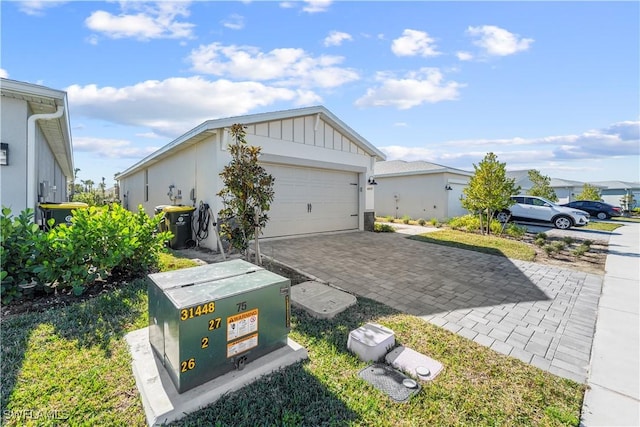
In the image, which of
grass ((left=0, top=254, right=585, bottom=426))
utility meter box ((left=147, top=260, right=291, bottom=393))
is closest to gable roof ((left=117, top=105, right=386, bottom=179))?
grass ((left=0, top=254, right=585, bottom=426))

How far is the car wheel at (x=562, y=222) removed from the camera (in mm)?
13398

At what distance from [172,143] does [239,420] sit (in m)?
8.10

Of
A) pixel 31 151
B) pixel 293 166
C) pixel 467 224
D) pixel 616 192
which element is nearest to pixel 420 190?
pixel 467 224

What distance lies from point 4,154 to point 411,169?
1588 centimetres

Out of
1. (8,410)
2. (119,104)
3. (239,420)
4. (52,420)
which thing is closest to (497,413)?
(239,420)

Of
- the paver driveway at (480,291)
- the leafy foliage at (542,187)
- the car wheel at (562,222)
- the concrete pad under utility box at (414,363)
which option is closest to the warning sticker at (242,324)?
the concrete pad under utility box at (414,363)

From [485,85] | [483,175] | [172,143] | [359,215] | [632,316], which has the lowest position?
[632,316]

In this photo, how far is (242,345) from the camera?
7.16 ft

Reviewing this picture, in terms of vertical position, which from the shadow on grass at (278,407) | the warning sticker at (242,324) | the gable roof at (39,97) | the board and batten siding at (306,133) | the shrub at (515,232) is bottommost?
the shadow on grass at (278,407)

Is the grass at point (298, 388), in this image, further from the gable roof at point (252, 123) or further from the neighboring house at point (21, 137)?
the gable roof at point (252, 123)

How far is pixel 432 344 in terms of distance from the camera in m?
2.91

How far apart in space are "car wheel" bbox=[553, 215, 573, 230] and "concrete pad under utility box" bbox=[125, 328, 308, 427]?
16.2 m

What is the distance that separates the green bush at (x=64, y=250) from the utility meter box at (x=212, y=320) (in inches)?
82.7

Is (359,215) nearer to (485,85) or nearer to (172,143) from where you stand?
(485,85)
